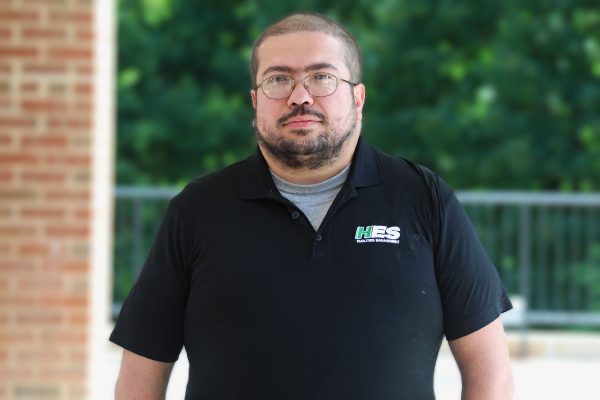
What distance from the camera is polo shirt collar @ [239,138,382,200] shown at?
8.57ft

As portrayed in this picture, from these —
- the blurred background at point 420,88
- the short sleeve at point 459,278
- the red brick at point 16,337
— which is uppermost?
the blurred background at point 420,88

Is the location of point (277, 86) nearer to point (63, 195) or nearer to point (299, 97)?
point (299, 97)

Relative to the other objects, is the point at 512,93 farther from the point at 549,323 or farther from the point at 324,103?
the point at 324,103

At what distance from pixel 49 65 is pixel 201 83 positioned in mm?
13902

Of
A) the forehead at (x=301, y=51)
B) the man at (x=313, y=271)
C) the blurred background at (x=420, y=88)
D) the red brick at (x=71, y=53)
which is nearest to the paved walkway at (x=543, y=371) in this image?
the blurred background at (x=420, y=88)

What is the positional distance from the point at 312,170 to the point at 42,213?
296cm

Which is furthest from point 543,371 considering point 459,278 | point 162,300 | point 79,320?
point 162,300

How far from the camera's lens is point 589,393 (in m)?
7.38

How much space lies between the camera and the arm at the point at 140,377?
2.66m

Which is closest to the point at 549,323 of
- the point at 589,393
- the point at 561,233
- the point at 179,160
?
the point at 561,233

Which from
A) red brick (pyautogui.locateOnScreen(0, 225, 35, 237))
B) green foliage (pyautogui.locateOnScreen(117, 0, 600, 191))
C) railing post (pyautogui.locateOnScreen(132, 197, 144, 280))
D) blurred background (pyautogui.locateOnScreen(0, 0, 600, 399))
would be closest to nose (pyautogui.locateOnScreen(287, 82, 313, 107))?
red brick (pyautogui.locateOnScreen(0, 225, 35, 237))

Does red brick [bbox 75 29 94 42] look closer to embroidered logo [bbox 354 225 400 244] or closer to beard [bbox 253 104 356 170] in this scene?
beard [bbox 253 104 356 170]

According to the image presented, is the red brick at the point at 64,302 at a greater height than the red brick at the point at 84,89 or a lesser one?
lesser

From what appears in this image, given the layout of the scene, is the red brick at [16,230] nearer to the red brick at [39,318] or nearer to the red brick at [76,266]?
the red brick at [76,266]
